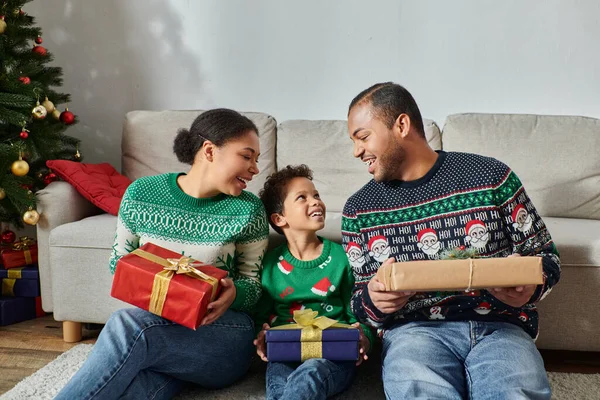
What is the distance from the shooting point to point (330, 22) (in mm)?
2992

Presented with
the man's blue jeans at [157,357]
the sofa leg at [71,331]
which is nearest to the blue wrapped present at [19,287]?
the sofa leg at [71,331]

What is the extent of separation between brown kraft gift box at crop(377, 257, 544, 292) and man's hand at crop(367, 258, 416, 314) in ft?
0.32

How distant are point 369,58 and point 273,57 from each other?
48 cm

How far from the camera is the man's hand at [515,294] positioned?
4.51 ft

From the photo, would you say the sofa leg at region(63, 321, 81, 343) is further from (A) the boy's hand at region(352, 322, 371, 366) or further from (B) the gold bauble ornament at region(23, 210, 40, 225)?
(A) the boy's hand at region(352, 322, 371, 366)

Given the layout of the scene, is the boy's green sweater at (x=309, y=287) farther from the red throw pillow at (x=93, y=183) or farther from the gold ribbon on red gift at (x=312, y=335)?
the red throw pillow at (x=93, y=183)

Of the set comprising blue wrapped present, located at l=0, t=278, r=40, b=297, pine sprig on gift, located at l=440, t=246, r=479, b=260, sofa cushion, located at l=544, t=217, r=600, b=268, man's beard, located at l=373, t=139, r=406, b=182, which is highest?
man's beard, located at l=373, t=139, r=406, b=182

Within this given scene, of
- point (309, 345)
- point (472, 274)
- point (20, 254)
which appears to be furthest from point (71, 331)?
point (472, 274)

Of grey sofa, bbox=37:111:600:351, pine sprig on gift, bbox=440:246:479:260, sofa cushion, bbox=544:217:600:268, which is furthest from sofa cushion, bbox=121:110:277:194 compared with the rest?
pine sprig on gift, bbox=440:246:479:260

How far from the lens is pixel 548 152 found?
8.45 ft

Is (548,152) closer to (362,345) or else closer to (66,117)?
(362,345)

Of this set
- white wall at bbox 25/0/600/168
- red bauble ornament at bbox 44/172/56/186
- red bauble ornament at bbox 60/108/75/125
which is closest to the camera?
red bauble ornament at bbox 44/172/56/186

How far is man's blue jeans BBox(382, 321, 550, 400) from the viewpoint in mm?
1307

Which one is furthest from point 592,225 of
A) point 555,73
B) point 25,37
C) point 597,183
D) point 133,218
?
point 25,37
